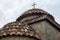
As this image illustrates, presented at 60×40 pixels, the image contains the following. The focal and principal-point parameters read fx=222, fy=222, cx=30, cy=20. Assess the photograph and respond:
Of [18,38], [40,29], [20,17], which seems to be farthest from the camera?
[20,17]

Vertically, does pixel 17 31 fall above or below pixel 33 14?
below

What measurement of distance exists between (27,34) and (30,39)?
37 centimetres

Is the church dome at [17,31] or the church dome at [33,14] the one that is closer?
the church dome at [17,31]

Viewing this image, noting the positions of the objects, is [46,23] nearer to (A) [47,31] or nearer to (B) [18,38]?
(A) [47,31]

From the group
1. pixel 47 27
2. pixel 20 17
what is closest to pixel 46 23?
pixel 47 27

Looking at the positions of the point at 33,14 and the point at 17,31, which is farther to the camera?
the point at 33,14

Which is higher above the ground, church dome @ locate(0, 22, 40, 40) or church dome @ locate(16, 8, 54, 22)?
church dome @ locate(16, 8, 54, 22)

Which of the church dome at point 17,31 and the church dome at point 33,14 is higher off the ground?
the church dome at point 33,14

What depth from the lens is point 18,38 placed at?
13.4 metres

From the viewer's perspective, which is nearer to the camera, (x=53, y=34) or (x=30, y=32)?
(x=30, y=32)

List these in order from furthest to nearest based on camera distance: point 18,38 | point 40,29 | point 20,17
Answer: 1. point 20,17
2. point 40,29
3. point 18,38

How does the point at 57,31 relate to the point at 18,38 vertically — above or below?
above

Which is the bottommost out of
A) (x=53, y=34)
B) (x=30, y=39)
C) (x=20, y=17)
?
(x=30, y=39)

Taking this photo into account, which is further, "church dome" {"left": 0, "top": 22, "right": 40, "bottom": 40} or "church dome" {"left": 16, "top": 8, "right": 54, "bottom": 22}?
"church dome" {"left": 16, "top": 8, "right": 54, "bottom": 22}
